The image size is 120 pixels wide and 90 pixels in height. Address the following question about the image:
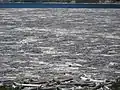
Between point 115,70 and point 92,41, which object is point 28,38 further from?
point 115,70

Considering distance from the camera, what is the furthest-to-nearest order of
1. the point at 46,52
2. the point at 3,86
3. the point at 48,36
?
the point at 48,36 < the point at 46,52 < the point at 3,86

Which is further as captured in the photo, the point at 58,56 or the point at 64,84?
the point at 58,56

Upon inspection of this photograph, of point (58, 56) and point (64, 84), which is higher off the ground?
point (64, 84)

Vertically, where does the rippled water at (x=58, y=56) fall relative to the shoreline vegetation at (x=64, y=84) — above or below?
below

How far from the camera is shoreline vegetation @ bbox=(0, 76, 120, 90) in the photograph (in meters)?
7.85

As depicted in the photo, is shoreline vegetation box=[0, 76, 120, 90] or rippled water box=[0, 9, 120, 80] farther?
rippled water box=[0, 9, 120, 80]

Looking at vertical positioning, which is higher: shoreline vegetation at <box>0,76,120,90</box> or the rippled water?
shoreline vegetation at <box>0,76,120,90</box>

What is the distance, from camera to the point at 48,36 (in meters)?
17.5

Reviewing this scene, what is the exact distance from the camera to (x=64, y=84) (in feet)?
26.8

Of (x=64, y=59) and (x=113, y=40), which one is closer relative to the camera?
(x=64, y=59)

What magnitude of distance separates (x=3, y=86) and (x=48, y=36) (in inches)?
379

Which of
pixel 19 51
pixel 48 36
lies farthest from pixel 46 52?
pixel 48 36

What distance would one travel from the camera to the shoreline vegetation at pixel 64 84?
785cm

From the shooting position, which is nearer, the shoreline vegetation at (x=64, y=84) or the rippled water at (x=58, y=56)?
the shoreline vegetation at (x=64, y=84)
